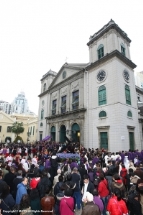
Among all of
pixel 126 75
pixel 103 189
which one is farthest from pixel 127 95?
pixel 103 189

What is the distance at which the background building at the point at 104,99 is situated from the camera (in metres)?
17.3

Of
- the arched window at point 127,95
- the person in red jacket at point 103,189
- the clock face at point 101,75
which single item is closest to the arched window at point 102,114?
the arched window at point 127,95

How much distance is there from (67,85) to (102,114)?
10.2m

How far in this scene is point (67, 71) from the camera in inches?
1056

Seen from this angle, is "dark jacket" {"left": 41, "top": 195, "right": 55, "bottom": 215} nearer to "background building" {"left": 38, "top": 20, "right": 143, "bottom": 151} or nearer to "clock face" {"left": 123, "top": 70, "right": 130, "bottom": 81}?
"background building" {"left": 38, "top": 20, "right": 143, "bottom": 151}

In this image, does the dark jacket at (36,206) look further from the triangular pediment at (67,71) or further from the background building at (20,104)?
the background building at (20,104)

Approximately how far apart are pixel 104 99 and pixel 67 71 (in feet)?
36.5

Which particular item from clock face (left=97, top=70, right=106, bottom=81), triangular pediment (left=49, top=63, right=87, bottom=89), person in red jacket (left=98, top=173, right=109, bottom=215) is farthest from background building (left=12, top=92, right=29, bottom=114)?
person in red jacket (left=98, top=173, right=109, bottom=215)

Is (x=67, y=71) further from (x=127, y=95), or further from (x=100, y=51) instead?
(x=127, y=95)

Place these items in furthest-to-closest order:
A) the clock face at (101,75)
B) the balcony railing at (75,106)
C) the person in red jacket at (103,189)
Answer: the balcony railing at (75,106) → the clock face at (101,75) → the person in red jacket at (103,189)

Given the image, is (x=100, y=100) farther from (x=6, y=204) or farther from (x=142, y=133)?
(x=6, y=204)

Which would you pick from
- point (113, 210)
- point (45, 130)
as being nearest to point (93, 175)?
point (113, 210)

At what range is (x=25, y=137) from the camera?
51.0 metres

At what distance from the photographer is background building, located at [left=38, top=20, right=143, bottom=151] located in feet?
56.6
